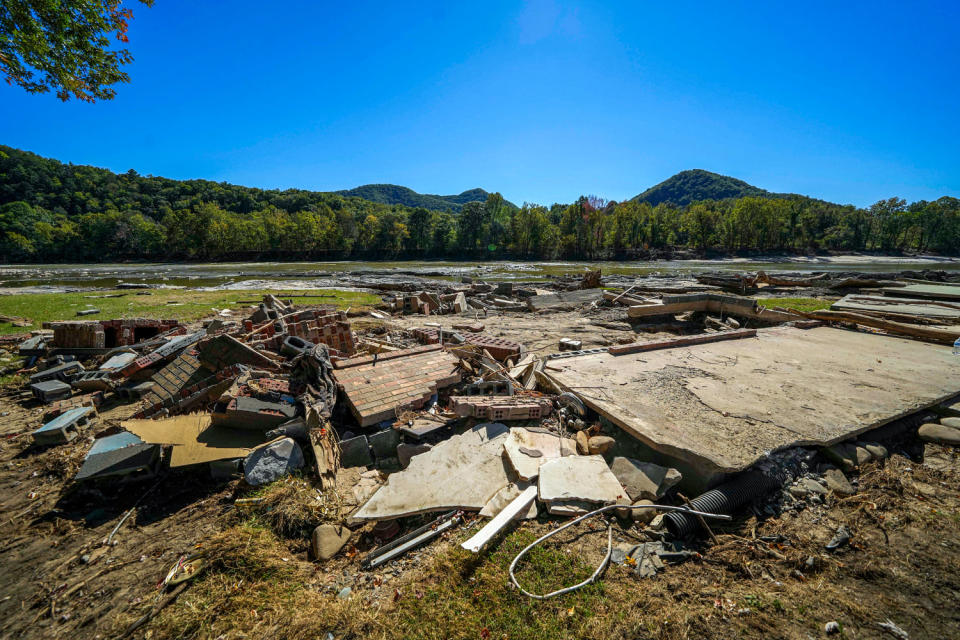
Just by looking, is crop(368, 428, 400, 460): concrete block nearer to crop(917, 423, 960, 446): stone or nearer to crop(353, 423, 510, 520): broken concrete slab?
crop(353, 423, 510, 520): broken concrete slab

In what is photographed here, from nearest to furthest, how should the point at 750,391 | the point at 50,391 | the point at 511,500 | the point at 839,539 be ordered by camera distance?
1. the point at 839,539
2. the point at 511,500
3. the point at 750,391
4. the point at 50,391

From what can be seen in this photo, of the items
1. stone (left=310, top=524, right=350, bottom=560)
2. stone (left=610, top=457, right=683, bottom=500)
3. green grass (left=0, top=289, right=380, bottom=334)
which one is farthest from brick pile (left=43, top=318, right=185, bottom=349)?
stone (left=610, top=457, right=683, bottom=500)

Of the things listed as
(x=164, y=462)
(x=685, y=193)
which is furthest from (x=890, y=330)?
(x=685, y=193)

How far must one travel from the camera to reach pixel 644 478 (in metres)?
3.17

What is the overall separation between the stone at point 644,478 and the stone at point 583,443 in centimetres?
36

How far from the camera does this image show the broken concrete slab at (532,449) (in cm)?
337

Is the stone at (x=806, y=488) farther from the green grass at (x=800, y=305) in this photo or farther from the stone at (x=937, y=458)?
the green grass at (x=800, y=305)

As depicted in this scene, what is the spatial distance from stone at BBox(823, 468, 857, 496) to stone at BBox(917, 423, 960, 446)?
1.68 metres

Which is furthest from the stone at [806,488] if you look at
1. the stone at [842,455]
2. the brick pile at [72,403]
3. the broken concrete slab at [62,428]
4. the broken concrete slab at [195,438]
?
the brick pile at [72,403]

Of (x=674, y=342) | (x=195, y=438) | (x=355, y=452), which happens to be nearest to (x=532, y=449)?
→ (x=355, y=452)

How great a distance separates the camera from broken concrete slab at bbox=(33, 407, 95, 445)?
4.05m

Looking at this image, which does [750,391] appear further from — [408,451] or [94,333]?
[94,333]

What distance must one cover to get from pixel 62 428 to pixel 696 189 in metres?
218

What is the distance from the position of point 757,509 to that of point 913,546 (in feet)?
3.19
